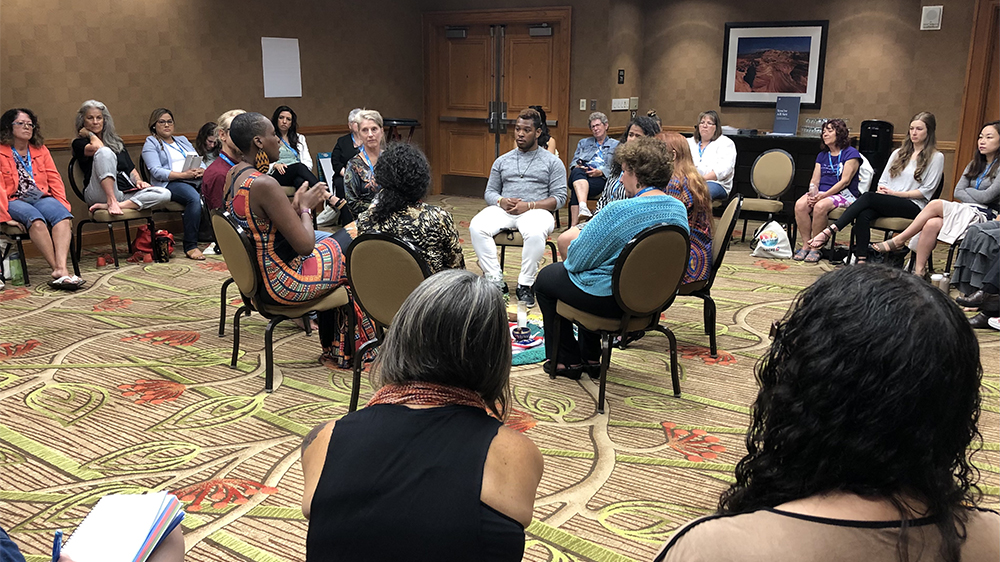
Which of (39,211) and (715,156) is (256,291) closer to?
(39,211)

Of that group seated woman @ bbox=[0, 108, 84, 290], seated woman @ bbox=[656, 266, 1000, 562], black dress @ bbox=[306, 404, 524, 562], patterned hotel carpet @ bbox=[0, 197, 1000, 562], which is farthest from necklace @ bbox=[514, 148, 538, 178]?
seated woman @ bbox=[656, 266, 1000, 562]

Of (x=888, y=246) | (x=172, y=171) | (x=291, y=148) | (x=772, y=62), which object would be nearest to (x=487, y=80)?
(x=291, y=148)

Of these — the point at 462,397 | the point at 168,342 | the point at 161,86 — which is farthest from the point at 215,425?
the point at 161,86

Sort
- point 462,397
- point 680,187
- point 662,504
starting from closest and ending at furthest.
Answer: point 462,397, point 662,504, point 680,187

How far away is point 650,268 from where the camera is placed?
11.5 feet

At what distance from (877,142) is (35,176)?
8.04 metres

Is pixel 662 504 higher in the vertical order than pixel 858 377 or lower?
lower

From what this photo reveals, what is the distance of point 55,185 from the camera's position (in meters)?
6.23

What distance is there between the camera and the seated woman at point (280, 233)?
372cm

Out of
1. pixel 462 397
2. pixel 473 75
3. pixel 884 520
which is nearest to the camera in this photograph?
pixel 884 520

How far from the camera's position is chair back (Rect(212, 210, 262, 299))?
12.1 feet

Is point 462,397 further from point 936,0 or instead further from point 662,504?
point 936,0

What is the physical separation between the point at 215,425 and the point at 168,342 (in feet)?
4.34

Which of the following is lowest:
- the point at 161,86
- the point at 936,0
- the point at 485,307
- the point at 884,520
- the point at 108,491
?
the point at 108,491
